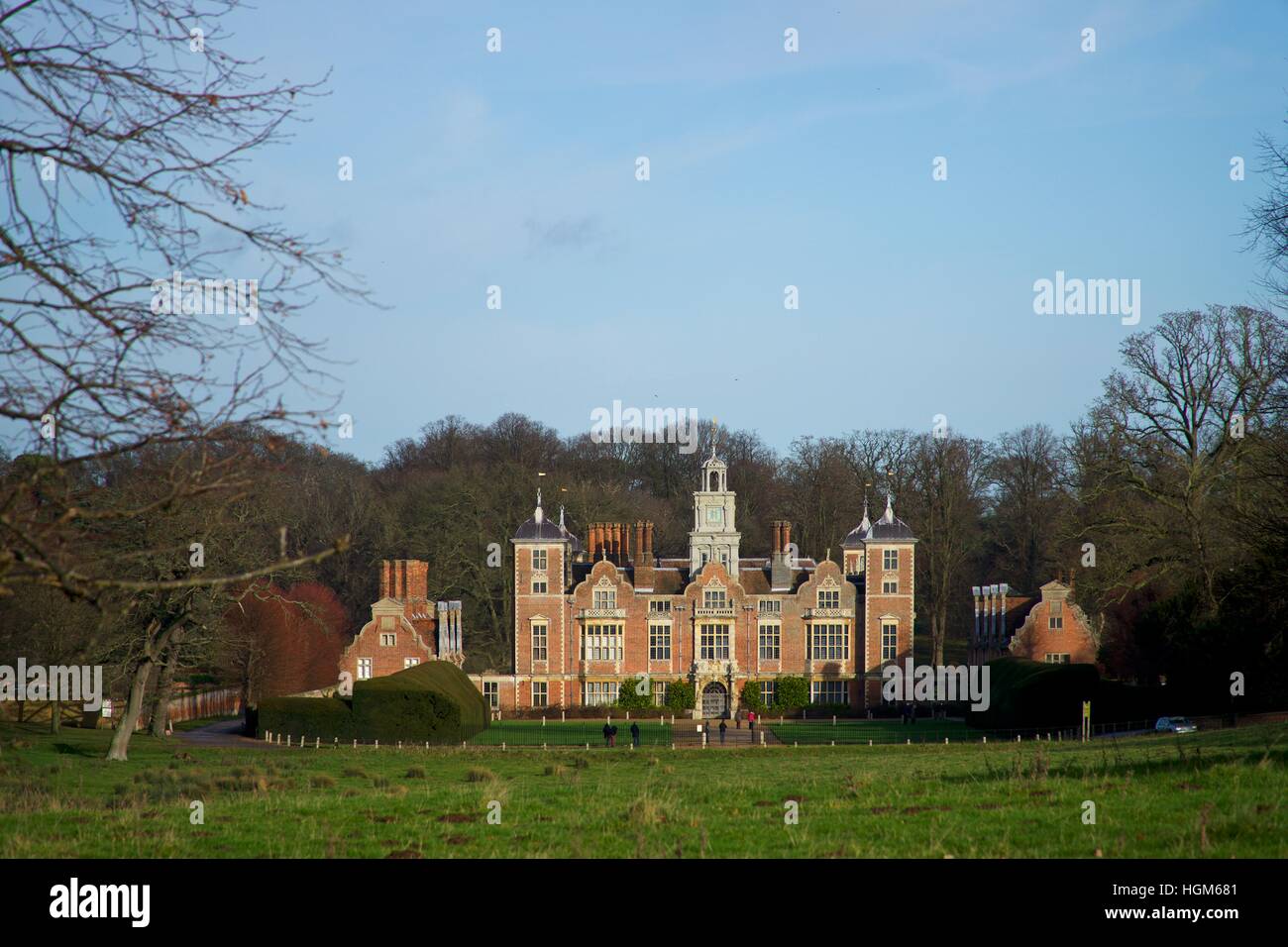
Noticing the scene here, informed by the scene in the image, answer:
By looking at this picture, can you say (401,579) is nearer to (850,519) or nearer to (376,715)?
(376,715)

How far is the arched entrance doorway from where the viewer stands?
168ft

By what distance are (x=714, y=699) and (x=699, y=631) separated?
109 inches

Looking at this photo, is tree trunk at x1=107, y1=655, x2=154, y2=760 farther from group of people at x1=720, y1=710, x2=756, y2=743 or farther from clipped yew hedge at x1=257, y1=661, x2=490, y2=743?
group of people at x1=720, y1=710, x2=756, y2=743

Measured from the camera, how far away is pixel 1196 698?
3459cm

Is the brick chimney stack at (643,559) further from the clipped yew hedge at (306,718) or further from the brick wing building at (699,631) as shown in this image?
A: the clipped yew hedge at (306,718)

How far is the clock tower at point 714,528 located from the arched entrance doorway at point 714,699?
176 inches

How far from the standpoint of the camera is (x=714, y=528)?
5238cm

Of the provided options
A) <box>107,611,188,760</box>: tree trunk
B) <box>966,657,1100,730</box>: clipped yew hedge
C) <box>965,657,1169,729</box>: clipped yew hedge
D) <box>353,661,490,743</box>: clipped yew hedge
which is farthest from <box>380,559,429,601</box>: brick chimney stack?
<box>965,657,1169,729</box>: clipped yew hedge

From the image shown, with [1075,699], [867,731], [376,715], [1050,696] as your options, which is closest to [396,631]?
[376,715]

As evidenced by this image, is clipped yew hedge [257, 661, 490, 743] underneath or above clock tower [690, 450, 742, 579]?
underneath

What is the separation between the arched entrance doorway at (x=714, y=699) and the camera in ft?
168

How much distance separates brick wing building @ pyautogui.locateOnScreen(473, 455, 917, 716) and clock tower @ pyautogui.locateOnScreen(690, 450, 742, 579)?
818 millimetres

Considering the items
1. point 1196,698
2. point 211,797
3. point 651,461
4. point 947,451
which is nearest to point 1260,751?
point 211,797
